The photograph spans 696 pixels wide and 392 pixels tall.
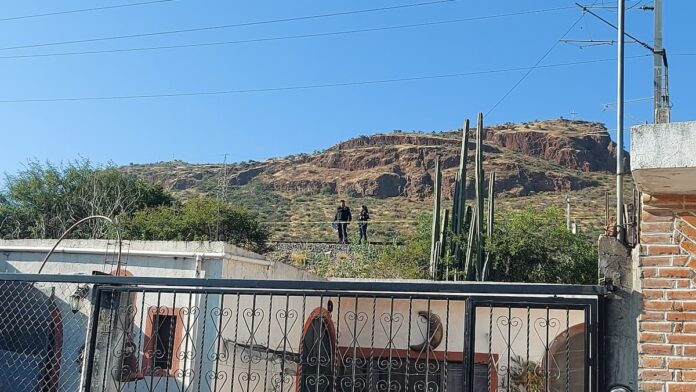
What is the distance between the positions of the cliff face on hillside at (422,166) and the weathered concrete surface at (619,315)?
46.1m

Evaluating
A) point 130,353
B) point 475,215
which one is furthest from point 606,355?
point 475,215

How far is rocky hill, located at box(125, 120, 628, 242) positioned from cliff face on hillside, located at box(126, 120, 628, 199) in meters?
0.08

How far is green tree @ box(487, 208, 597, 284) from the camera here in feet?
61.7

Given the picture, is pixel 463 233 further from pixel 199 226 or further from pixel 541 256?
pixel 199 226

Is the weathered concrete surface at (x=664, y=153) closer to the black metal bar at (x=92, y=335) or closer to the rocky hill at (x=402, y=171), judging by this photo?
the black metal bar at (x=92, y=335)

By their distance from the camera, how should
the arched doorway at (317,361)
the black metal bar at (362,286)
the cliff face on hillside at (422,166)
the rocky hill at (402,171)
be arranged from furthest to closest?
the cliff face on hillside at (422,166) < the rocky hill at (402,171) < the arched doorway at (317,361) < the black metal bar at (362,286)

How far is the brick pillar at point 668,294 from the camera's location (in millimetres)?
3609

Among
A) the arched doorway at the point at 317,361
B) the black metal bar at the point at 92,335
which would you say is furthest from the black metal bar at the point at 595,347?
the black metal bar at the point at 92,335

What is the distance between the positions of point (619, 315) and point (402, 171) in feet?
180

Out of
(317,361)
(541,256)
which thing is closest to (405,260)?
(541,256)

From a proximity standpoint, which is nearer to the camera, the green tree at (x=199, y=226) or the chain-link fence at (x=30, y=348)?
the chain-link fence at (x=30, y=348)

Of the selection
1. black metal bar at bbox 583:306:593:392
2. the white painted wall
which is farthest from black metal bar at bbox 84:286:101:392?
the white painted wall

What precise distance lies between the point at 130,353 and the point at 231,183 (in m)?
50.9

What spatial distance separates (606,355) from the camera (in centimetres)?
379
